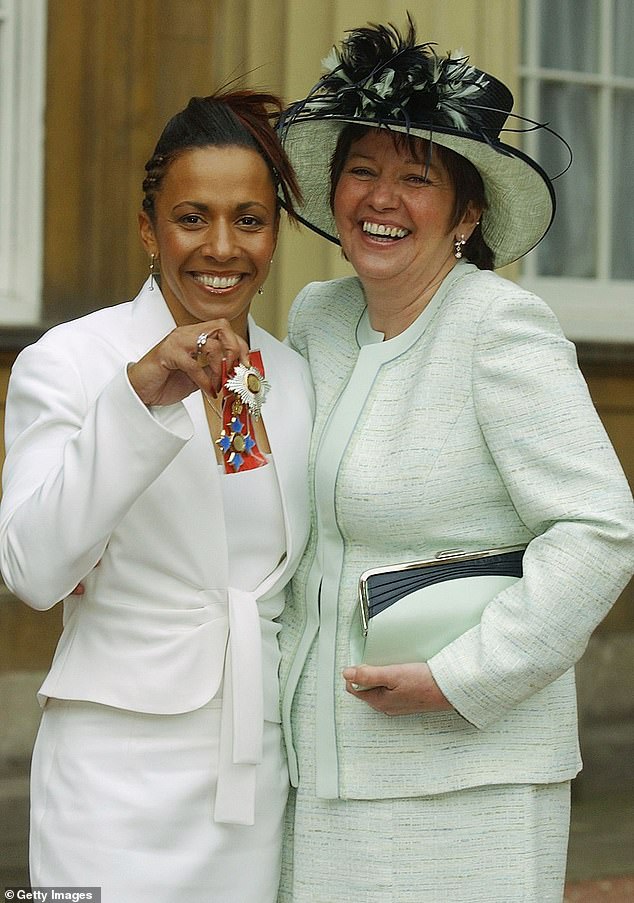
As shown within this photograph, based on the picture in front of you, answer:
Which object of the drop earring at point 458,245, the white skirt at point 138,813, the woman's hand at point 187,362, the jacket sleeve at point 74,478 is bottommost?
the white skirt at point 138,813

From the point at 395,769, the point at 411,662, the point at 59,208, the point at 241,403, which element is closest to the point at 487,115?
the point at 241,403

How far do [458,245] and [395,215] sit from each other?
15cm

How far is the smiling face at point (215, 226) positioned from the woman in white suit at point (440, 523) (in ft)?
0.56

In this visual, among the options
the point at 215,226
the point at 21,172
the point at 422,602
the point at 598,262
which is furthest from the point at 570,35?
the point at 422,602

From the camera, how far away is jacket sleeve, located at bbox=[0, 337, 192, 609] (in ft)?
7.06

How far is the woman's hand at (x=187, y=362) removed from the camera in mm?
2115

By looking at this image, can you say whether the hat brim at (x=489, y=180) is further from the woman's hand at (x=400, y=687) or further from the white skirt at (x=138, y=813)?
the white skirt at (x=138, y=813)

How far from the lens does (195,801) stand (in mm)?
2342

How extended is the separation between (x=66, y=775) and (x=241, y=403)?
71 centimetres

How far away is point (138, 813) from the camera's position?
230cm

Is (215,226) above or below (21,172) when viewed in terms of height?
below

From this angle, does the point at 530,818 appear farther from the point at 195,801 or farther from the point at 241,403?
the point at 241,403
